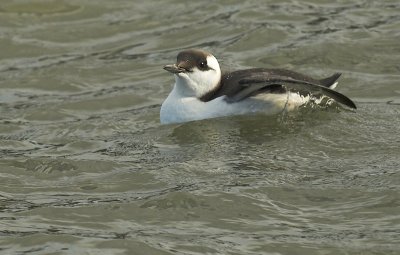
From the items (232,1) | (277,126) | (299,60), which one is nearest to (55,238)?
(277,126)

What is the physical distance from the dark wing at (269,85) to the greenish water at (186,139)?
0.29 metres

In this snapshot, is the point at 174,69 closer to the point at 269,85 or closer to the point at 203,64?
the point at 203,64

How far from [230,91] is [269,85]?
1.64 ft

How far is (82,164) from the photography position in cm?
1109

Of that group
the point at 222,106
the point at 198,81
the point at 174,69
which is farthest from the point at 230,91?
the point at 174,69

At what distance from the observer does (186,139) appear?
39.2ft

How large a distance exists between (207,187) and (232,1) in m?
8.15

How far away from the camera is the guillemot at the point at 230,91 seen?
39.2ft

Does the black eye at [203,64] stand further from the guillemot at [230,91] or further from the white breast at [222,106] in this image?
the white breast at [222,106]

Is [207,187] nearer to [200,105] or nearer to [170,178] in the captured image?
[170,178]

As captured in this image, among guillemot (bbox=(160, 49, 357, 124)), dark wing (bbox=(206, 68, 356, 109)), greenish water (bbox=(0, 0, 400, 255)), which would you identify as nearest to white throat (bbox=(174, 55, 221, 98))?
guillemot (bbox=(160, 49, 357, 124))

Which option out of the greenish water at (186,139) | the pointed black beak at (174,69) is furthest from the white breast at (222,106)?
the pointed black beak at (174,69)

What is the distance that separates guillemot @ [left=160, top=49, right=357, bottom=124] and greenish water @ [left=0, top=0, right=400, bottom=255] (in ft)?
0.51

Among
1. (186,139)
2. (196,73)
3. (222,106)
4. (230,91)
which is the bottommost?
(186,139)
